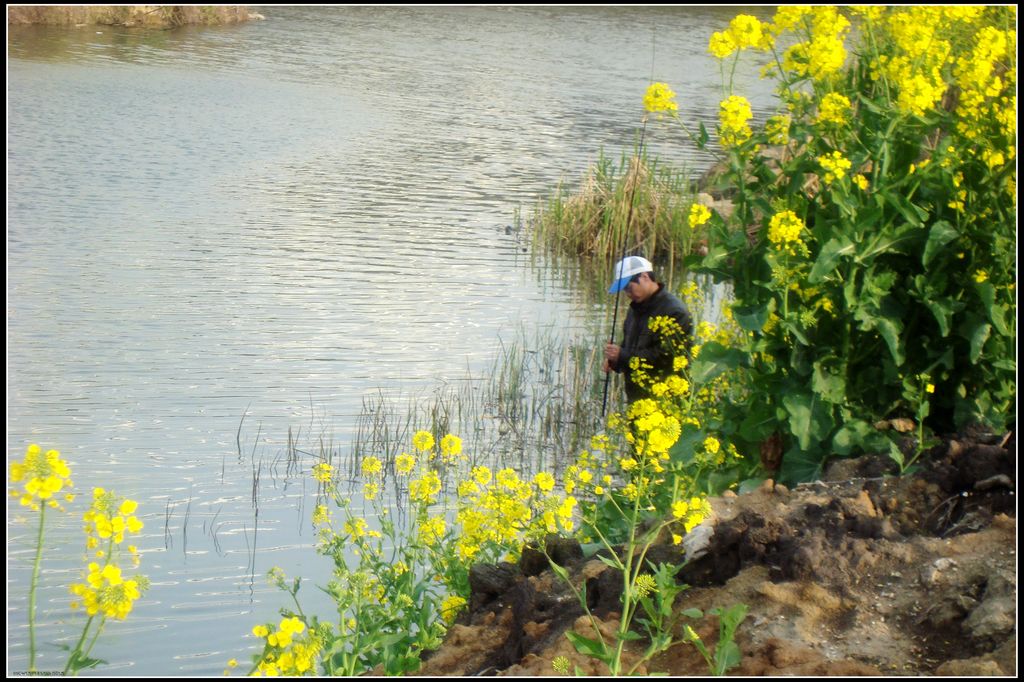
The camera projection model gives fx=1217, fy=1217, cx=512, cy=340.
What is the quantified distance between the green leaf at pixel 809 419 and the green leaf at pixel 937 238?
30.5 inches

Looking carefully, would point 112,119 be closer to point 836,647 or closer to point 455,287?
point 455,287

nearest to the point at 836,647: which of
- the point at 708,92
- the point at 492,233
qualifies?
the point at 492,233

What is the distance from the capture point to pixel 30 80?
23406 mm

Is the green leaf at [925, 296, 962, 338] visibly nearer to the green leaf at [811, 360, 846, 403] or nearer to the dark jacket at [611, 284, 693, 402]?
the green leaf at [811, 360, 846, 403]

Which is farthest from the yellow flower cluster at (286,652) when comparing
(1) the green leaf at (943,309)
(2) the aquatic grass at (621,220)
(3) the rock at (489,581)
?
(2) the aquatic grass at (621,220)

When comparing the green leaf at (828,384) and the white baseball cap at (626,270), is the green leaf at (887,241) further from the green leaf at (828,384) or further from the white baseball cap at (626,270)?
the white baseball cap at (626,270)

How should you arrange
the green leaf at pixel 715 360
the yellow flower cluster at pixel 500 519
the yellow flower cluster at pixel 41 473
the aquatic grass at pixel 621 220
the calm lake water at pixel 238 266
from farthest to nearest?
the aquatic grass at pixel 621 220, the calm lake water at pixel 238 266, the green leaf at pixel 715 360, the yellow flower cluster at pixel 500 519, the yellow flower cluster at pixel 41 473

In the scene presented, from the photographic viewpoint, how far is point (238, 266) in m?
→ 13.4

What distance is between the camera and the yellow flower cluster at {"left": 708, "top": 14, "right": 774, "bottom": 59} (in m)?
5.57

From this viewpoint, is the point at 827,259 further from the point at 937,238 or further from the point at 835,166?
the point at 937,238

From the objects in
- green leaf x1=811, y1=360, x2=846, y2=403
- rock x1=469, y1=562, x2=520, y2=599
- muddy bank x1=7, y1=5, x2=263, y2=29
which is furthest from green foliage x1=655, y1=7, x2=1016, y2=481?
muddy bank x1=7, y1=5, x2=263, y2=29

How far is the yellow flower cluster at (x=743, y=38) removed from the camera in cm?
557

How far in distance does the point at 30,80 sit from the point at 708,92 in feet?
46.8

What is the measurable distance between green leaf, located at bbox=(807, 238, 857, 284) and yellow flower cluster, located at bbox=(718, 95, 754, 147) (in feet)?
2.25
